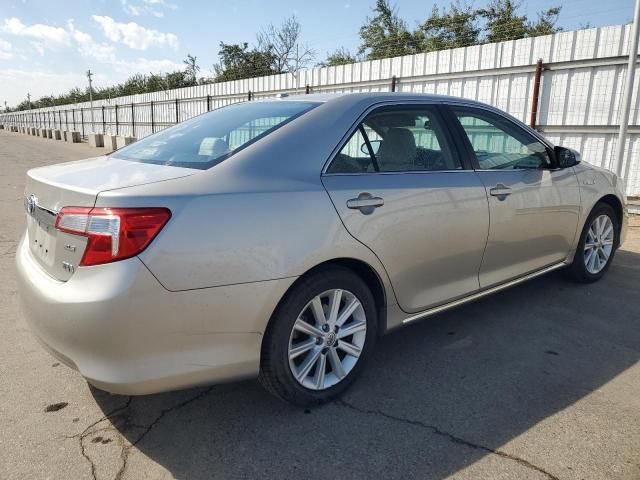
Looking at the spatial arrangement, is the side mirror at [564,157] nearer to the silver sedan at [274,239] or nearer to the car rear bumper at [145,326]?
the silver sedan at [274,239]

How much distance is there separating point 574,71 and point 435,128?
20.9 ft

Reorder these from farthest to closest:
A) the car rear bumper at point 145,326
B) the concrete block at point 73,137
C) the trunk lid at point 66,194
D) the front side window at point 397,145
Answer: the concrete block at point 73,137 → the front side window at point 397,145 → the trunk lid at point 66,194 → the car rear bumper at point 145,326

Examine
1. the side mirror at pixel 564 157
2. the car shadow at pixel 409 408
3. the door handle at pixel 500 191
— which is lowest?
the car shadow at pixel 409 408

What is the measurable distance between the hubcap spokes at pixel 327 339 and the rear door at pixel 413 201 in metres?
0.31

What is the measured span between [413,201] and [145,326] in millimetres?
1598

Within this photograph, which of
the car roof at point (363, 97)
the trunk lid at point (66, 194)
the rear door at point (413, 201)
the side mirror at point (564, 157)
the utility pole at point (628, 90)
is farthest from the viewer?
the utility pole at point (628, 90)

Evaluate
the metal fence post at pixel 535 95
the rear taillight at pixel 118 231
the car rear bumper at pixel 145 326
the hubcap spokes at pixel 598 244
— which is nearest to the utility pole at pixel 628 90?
→ the metal fence post at pixel 535 95

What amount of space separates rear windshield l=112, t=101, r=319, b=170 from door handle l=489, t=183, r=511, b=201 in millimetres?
1349

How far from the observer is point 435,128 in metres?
3.31

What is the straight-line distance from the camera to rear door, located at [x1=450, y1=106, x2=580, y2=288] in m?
3.42

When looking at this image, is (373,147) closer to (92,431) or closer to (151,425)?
(151,425)

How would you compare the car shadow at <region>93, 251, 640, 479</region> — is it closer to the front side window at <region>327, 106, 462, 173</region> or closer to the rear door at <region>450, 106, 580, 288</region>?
the rear door at <region>450, 106, 580, 288</region>

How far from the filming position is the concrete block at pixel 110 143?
26784 millimetres

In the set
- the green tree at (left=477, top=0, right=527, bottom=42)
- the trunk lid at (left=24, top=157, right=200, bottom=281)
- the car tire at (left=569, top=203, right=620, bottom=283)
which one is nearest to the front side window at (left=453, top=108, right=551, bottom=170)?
the car tire at (left=569, top=203, right=620, bottom=283)
